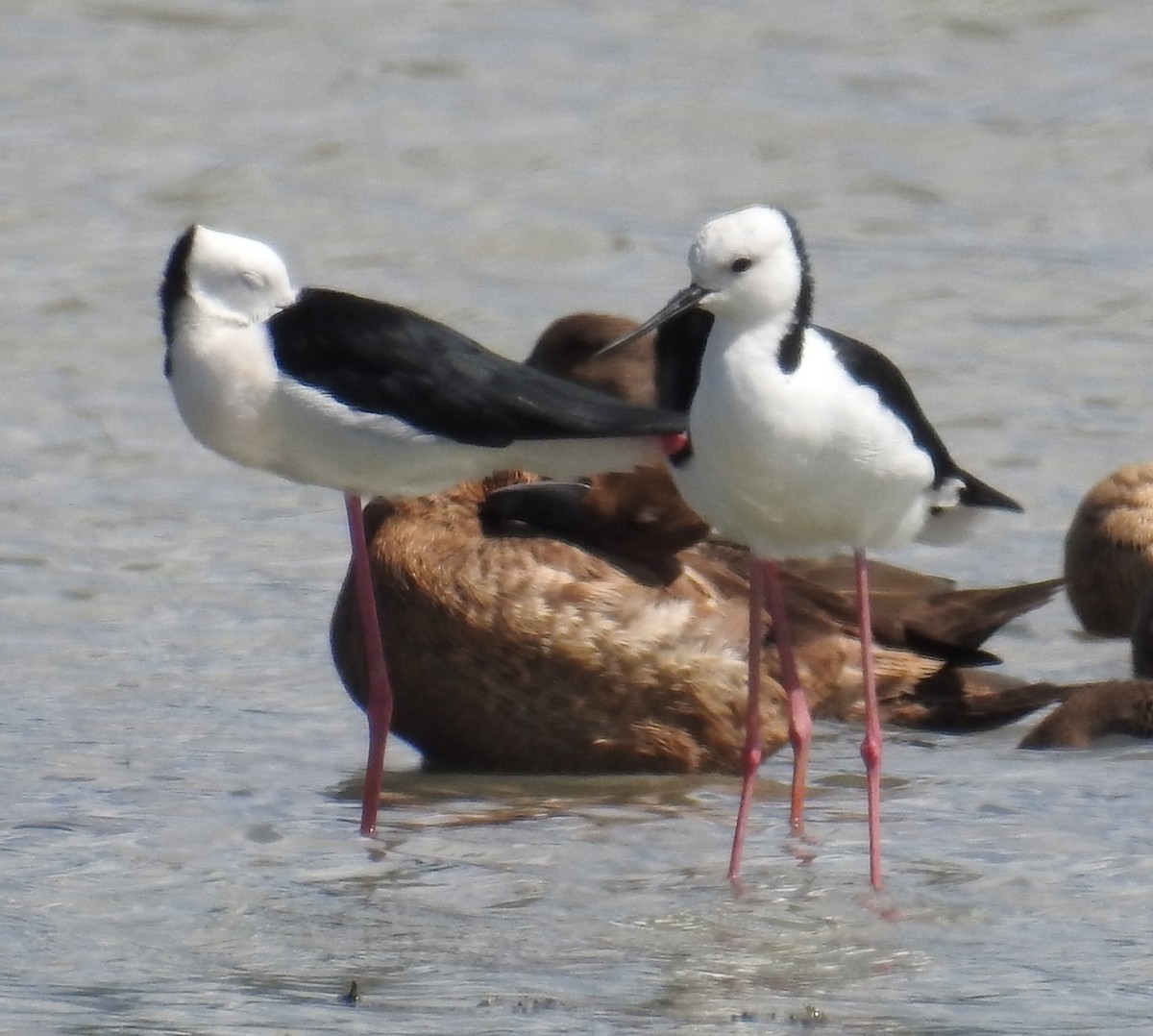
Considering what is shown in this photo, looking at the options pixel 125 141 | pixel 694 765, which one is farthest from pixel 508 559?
pixel 125 141

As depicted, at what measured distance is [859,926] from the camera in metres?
5.78

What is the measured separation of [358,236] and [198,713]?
6.79 m

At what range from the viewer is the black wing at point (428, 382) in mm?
6473

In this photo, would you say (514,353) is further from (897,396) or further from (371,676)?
(897,396)

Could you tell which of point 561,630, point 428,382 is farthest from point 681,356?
point 561,630

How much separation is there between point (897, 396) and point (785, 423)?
426mm

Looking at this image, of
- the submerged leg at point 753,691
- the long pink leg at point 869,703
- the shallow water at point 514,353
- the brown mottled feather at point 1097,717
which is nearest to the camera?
the shallow water at point 514,353

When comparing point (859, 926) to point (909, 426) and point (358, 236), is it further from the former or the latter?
point (358, 236)

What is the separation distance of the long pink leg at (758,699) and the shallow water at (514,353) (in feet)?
0.41

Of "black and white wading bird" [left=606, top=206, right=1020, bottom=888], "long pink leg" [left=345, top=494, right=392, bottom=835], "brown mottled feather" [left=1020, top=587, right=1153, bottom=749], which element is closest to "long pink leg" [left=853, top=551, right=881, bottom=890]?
"black and white wading bird" [left=606, top=206, right=1020, bottom=888]

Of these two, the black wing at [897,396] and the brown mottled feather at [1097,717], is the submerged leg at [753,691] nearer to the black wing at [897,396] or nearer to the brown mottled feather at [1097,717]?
the black wing at [897,396]

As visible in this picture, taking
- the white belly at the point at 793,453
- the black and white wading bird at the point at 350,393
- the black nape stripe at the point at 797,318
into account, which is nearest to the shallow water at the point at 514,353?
the white belly at the point at 793,453

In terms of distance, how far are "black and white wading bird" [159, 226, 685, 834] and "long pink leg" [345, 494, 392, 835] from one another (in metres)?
0.33

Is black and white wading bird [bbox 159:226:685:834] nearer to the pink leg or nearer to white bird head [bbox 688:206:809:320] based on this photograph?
white bird head [bbox 688:206:809:320]
